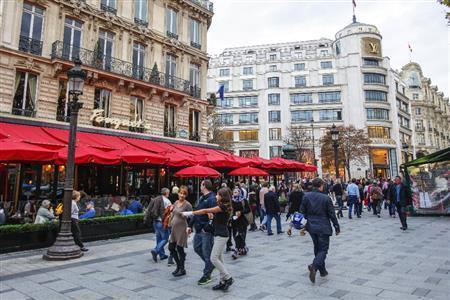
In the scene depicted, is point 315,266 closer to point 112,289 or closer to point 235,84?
point 112,289

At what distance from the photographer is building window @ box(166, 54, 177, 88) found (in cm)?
2008

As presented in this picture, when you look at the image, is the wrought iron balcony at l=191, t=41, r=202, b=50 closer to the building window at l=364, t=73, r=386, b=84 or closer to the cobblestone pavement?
the cobblestone pavement

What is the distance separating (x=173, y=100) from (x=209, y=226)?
15.6m

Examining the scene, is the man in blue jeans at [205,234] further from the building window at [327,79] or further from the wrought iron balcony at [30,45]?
the building window at [327,79]

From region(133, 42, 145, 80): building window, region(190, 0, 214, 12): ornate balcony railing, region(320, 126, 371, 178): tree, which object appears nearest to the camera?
region(133, 42, 145, 80): building window

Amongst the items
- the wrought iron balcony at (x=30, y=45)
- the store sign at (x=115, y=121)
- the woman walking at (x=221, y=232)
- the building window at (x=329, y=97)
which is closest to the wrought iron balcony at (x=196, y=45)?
the store sign at (x=115, y=121)

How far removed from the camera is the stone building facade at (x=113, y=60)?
14.1 metres

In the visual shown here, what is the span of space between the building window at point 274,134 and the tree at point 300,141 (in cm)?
335

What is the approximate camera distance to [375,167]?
51156 millimetres

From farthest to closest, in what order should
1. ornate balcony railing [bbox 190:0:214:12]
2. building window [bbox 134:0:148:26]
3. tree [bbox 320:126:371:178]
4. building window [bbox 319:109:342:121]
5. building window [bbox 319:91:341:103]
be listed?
building window [bbox 319:91:341:103] < building window [bbox 319:109:342:121] < tree [bbox 320:126:371:178] < ornate balcony railing [bbox 190:0:214:12] < building window [bbox 134:0:148:26]

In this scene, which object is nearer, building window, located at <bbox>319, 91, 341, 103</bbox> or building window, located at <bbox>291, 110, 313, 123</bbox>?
building window, located at <bbox>319, 91, 341, 103</bbox>

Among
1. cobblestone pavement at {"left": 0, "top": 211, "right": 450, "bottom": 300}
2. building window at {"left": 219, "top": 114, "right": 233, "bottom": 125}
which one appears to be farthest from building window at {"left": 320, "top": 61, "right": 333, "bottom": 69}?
cobblestone pavement at {"left": 0, "top": 211, "right": 450, "bottom": 300}

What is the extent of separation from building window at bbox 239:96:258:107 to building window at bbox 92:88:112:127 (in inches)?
1665

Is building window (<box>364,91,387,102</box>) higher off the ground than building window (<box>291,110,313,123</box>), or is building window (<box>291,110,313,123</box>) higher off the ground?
building window (<box>364,91,387,102</box>)
